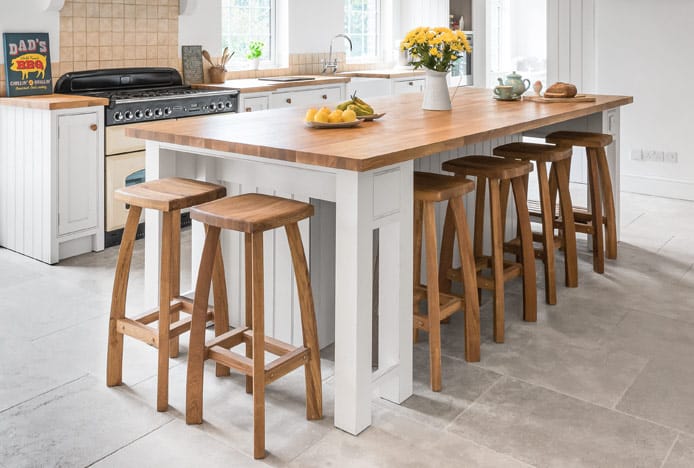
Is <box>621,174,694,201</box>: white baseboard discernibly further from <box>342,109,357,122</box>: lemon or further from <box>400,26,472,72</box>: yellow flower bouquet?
<box>342,109,357,122</box>: lemon

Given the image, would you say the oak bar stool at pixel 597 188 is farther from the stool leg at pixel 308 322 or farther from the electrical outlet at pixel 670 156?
the stool leg at pixel 308 322

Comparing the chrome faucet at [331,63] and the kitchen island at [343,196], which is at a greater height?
the chrome faucet at [331,63]

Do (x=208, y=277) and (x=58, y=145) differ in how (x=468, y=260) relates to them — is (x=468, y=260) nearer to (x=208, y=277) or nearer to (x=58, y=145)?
(x=208, y=277)

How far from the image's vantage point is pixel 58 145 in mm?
4230

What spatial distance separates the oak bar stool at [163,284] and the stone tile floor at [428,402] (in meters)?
0.17

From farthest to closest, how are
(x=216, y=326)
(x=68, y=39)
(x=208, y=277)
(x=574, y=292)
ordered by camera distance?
(x=68, y=39) < (x=574, y=292) < (x=216, y=326) < (x=208, y=277)

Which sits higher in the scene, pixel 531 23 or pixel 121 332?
pixel 531 23

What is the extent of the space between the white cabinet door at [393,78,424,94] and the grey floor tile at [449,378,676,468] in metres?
5.03

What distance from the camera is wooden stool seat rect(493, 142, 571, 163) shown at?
3.71 meters

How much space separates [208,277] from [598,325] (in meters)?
1.93

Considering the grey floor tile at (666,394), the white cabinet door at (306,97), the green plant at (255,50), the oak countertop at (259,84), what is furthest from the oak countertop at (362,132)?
the green plant at (255,50)

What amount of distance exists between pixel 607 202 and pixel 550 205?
0.86 m

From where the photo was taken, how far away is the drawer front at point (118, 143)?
14.9 feet

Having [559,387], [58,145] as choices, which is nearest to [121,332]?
[559,387]
